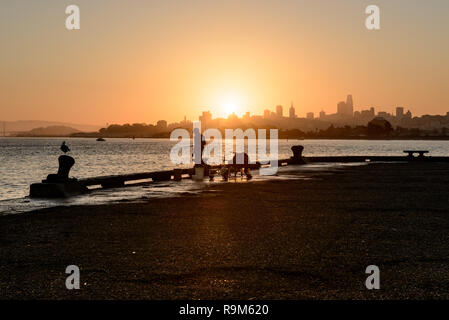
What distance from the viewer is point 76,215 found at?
14.9 meters

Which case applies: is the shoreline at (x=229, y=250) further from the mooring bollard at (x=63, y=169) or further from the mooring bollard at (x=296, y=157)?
the mooring bollard at (x=296, y=157)

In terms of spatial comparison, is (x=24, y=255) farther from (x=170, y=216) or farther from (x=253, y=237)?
(x=170, y=216)

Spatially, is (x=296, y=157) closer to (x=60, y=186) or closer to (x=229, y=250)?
(x=60, y=186)

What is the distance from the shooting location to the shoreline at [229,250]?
7.29 metres

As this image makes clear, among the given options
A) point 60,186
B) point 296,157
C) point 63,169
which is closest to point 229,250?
point 60,186

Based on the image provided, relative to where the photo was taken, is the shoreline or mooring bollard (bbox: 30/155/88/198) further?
mooring bollard (bbox: 30/155/88/198)

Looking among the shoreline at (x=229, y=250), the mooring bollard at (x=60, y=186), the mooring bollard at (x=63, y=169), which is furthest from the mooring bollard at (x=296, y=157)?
the shoreline at (x=229, y=250)

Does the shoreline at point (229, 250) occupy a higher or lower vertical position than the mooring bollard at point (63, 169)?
lower

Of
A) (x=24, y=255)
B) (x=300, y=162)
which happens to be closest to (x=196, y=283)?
(x=24, y=255)

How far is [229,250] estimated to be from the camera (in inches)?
388

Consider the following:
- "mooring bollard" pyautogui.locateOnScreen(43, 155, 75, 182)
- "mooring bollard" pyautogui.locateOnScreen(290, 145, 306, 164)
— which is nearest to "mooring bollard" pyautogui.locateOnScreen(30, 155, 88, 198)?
"mooring bollard" pyautogui.locateOnScreen(43, 155, 75, 182)

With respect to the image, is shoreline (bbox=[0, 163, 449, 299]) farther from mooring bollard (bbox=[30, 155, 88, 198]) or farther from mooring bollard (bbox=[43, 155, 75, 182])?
mooring bollard (bbox=[43, 155, 75, 182])

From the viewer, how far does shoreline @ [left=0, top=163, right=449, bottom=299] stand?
7.29 metres

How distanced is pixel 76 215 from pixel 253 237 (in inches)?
241
